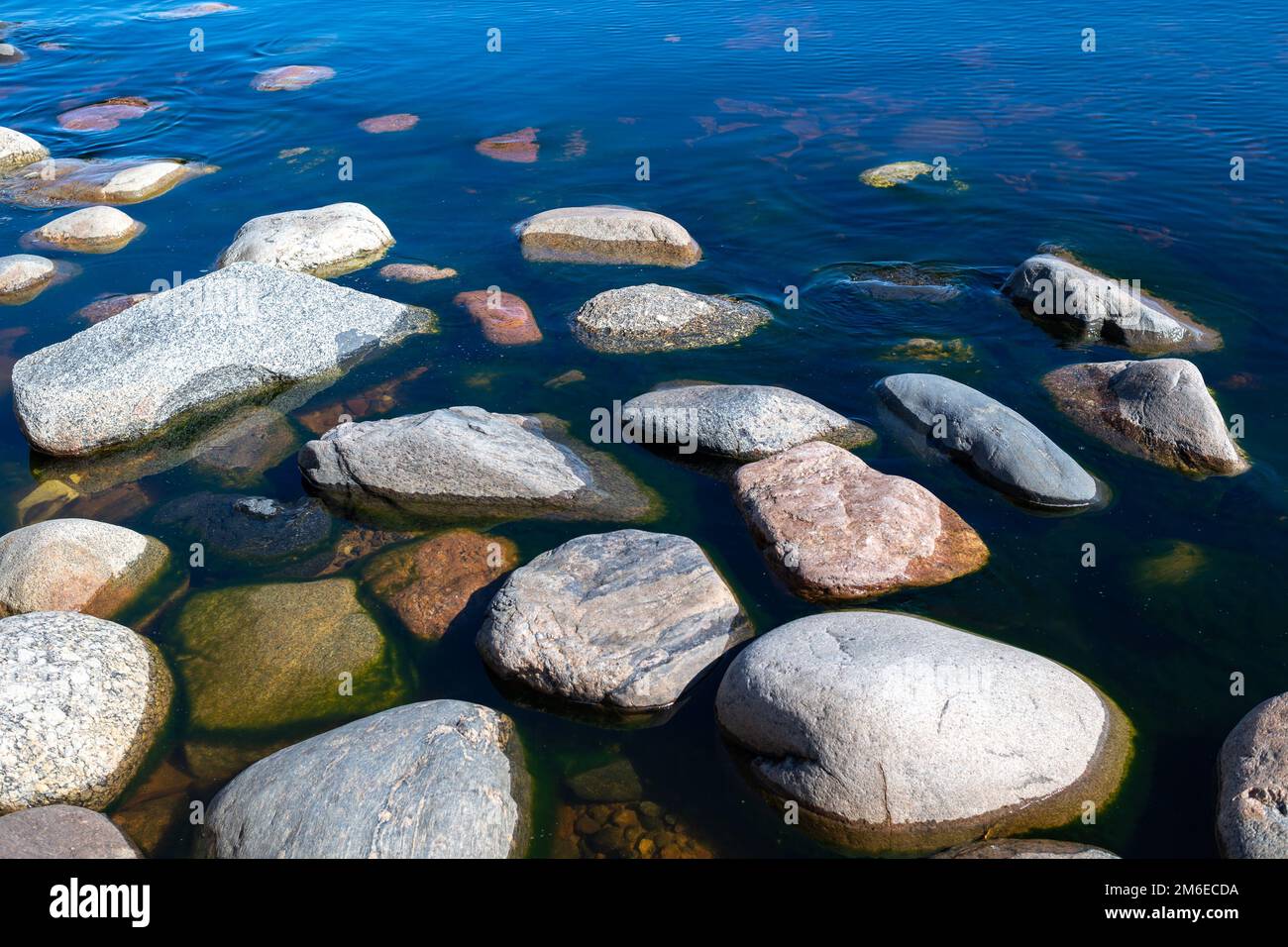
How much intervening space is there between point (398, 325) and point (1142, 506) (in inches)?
306

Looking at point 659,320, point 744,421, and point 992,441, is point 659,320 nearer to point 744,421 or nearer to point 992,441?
point 744,421

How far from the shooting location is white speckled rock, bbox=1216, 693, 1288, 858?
5.02 meters

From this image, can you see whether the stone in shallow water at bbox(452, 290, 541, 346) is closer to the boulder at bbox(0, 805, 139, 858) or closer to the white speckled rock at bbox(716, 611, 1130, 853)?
the white speckled rock at bbox(716, 611, 1130, 853)

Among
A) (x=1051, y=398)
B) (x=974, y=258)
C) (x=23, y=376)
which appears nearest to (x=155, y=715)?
(x=23, y=376)

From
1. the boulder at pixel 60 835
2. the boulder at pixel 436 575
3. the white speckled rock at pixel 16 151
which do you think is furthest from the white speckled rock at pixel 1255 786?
the white speckled rock at pixel 16 151

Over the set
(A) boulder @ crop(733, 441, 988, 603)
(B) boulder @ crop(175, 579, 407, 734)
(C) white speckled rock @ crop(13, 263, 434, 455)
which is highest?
(C) white speckled rock @ crop(13, 263, 434, 455)

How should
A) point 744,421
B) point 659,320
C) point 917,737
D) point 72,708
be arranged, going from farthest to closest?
point 659,320 → point 744,421 → point 72,708 → point 917,737

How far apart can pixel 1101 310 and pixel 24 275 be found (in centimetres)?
1308

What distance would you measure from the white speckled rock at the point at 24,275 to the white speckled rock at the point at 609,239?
6.23 meters

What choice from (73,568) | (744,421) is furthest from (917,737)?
(73,568)

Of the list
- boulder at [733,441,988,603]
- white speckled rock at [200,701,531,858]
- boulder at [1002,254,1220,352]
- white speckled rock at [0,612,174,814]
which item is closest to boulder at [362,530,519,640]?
white speckled rock at [200,701,531,858]

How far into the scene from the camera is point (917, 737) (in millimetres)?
5418

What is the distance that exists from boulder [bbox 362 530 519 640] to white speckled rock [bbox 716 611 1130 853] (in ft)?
7.62

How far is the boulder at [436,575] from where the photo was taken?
23.3ft
